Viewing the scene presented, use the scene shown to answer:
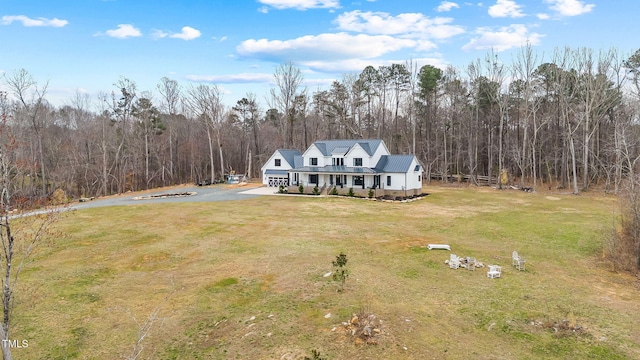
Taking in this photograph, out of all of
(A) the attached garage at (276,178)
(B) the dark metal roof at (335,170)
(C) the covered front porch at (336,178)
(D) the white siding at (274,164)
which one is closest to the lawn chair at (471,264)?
(C) the covered front porch at (336,178)

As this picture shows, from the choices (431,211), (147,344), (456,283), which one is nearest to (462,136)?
(431,211)

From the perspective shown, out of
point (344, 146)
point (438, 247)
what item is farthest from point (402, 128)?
point (438, 247)

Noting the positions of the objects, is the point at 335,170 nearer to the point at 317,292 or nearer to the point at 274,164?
the point at 274,164

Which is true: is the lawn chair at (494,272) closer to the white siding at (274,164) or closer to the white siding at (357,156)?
the white siding at (357,156)

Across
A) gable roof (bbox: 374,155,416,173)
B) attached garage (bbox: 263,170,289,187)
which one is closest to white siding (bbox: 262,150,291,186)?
attached garage (bbox: 263,170,289,187)

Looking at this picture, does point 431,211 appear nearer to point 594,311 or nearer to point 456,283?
point 456,283

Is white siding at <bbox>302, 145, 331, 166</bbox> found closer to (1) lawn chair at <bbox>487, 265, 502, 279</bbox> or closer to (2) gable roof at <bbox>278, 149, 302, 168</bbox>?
(2) gable roof at <bbox>278, 149, 302, 168</bbox>

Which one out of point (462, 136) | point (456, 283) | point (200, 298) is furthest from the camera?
point (462, 136)
